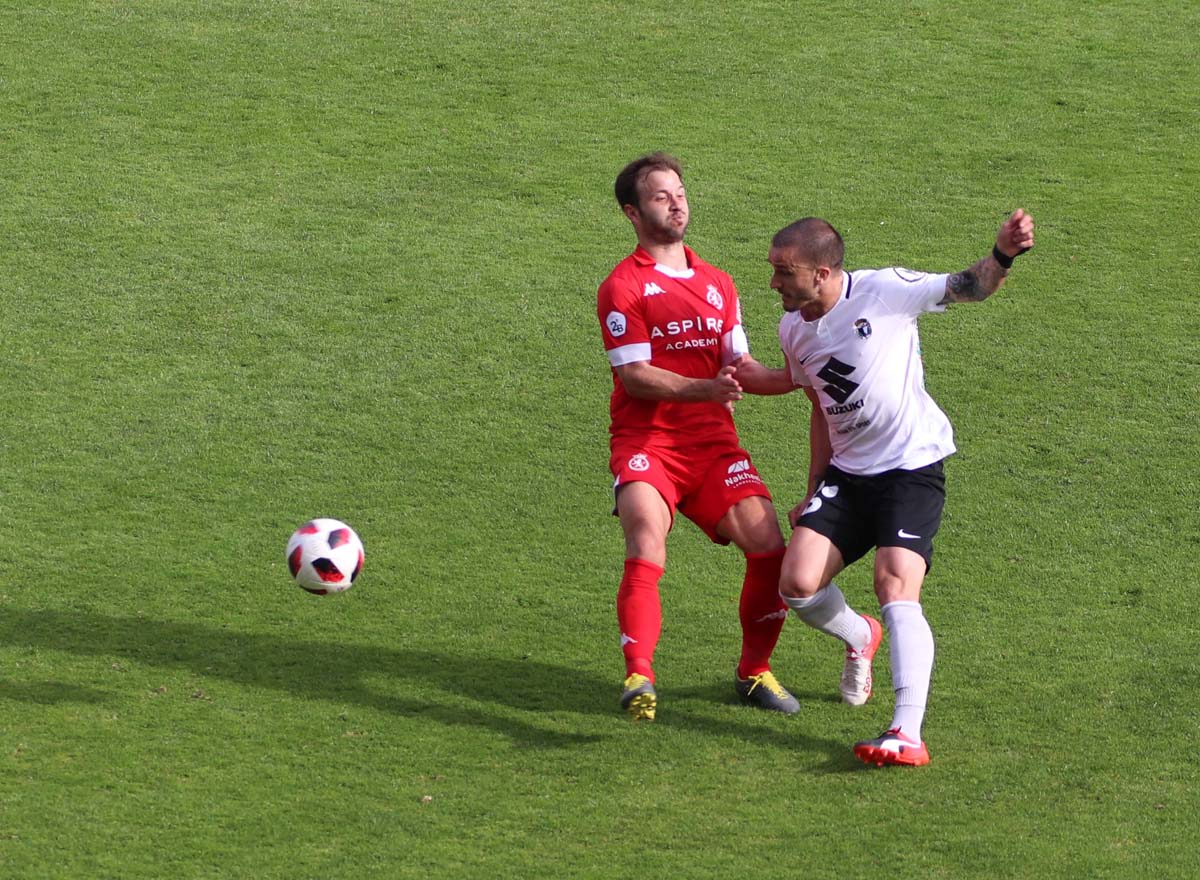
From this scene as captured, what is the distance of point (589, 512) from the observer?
24.7ft

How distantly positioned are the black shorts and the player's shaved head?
795 mm

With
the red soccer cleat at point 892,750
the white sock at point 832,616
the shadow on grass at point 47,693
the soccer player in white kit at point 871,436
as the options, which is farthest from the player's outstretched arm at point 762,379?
the shadow on grass at point 47,693

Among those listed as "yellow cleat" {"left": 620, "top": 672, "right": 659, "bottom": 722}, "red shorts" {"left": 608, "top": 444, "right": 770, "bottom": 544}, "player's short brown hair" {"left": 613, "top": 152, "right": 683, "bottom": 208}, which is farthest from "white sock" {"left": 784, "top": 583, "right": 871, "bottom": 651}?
"player's short brown hair" {"left": 613, "top": 152, "right": 683, "bottom": 208}

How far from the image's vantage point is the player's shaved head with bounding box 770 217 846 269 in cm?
545

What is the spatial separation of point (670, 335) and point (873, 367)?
794 millimetres

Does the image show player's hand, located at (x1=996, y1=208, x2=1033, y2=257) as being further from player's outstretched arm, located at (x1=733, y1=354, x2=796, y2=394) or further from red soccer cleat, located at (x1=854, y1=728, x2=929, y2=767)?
red soccer cleat, located at (x1=854, y1=728, x2=929, y2=767)

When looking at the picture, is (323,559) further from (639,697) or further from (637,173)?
(637,173)

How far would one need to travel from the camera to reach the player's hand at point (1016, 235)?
5172 mm

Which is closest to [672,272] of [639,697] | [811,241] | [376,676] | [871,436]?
[811,241]

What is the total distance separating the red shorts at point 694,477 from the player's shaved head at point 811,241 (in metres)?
0.90

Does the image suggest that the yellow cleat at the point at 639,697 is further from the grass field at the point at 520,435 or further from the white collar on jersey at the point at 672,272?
the white collar on jersey at the point at 672,272

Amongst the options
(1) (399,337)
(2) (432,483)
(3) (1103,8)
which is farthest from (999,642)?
(3) (1103,8)

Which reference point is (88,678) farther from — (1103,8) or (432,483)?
(1103,8)

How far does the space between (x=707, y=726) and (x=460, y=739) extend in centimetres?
90
